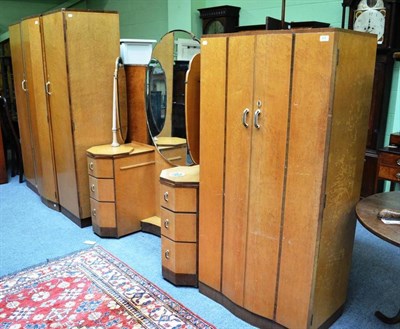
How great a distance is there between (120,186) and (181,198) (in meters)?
0.96

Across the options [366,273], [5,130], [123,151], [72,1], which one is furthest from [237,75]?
[72,1]

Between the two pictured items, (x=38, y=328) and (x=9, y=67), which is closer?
(x=38, y=328)

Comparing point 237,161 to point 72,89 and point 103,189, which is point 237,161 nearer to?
point 103,189

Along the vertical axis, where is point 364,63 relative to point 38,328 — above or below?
above

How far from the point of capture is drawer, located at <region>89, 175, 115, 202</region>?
10.0ft

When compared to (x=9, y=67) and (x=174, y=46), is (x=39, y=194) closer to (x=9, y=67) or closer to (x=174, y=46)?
(x=174, y=46)

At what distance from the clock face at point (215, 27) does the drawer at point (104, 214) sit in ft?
8.78

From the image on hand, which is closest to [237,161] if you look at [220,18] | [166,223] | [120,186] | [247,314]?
[166,223]

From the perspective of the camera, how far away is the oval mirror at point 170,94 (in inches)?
111

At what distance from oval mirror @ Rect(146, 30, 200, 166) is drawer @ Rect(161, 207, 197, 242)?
1.60ft

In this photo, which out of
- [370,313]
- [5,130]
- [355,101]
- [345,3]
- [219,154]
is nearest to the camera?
[355,101]

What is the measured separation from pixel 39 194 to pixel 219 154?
2914 mm

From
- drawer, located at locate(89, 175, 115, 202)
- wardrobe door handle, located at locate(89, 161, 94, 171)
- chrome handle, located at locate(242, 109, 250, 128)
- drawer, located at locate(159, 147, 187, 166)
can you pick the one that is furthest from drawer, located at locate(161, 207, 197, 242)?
wardrobe door handle, located at locate(89, 161, 94, 171)

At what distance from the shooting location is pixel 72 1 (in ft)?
25.0
